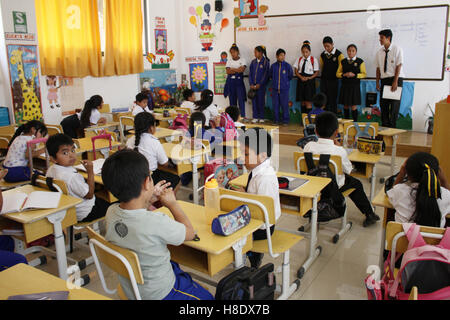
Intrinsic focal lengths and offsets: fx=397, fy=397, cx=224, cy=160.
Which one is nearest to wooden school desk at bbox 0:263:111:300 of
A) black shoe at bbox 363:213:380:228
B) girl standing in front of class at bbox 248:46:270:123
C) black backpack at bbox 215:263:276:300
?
black backpack at bbox 215:263:276:300

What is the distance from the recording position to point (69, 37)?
7.20 meters

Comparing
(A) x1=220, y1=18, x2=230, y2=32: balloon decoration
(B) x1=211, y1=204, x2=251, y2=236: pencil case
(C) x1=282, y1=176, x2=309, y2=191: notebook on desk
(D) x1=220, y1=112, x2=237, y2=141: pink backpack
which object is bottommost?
(C) x1=282, y1=176, x2=309, y2=191: notebook on desk

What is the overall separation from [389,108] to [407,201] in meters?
4.88

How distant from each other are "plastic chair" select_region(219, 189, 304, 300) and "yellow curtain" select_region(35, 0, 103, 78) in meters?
5.85

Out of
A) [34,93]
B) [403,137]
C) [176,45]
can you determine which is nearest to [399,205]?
[403,137]

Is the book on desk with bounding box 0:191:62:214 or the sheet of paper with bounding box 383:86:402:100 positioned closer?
the book on desk with bounding box 0:191:62:214

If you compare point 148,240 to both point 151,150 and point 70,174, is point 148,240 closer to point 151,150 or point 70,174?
point 70,174

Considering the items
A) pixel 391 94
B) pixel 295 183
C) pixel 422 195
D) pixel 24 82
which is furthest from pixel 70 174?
pixel 391 94

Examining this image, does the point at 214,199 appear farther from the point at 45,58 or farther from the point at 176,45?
the point at 176,45

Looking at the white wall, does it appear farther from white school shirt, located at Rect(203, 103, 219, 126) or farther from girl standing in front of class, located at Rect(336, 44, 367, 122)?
white school shirt, located at Rect(203, 103, 219, 126)

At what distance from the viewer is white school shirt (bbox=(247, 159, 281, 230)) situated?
95.9 inches

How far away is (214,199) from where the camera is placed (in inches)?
89.9

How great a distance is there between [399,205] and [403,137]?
487cm

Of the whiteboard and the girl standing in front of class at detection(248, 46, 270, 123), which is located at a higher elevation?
the whiteboard
